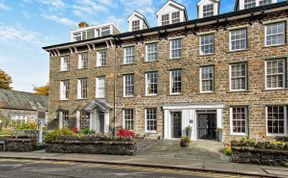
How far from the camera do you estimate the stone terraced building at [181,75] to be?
18.2 m

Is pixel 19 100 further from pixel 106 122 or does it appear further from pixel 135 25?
pixel 135 25

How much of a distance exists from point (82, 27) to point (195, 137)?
61.6 ft

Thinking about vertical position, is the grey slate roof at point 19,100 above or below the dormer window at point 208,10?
below

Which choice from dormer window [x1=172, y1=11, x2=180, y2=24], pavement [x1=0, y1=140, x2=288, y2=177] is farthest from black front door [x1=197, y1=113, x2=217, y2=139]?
dormer window [x1=172, y1=11, x2=180, y2=24]

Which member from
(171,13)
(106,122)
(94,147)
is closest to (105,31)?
(171,13)

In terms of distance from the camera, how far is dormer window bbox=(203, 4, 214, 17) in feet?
71.3

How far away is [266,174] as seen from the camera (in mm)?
9461

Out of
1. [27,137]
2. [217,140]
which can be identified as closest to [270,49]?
[217,140]

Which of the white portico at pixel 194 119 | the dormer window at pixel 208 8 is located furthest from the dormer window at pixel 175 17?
the white portico at pixel 194 119

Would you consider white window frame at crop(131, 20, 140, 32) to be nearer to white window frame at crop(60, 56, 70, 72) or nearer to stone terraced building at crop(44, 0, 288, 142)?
stone terraced building at crop(44, 0, 288, 142)

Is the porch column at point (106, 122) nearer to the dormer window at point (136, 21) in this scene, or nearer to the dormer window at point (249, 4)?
the dormer window at point (136, 21)

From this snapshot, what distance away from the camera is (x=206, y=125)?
2022 cm

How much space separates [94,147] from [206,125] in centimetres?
974

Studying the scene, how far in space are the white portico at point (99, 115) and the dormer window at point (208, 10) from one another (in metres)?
12.7
